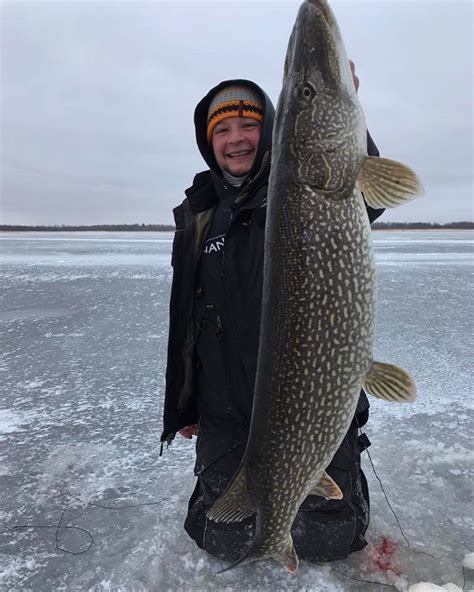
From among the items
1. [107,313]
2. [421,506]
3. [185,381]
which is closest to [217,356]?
[185,381]

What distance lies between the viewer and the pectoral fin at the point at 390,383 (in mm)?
2025

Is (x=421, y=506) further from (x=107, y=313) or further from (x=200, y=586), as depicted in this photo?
(x=107, y=313)

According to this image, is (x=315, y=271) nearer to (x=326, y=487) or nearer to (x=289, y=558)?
(x=326, y=487)

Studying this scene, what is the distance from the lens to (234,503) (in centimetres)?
220

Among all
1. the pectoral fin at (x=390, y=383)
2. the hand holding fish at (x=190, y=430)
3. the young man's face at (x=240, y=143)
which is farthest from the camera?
the hand holding fish at (x=190, y=430)

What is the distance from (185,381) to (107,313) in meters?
5.76

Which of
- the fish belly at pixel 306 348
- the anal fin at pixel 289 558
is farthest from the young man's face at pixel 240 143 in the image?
the anal fin at pixel 289 558

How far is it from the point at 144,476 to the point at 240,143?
7.48 feet

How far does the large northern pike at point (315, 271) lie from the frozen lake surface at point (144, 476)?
27.6 inches

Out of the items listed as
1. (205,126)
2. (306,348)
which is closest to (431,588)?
(306,348)

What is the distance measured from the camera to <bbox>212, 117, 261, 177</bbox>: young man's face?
2668 millimetres

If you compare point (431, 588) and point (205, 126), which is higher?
point (205, 126)

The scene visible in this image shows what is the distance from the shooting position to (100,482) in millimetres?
3162

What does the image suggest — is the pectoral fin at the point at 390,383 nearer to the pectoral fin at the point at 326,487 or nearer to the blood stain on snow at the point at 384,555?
the pectoral fin at the point at 326,487
